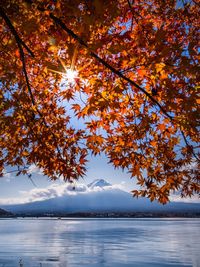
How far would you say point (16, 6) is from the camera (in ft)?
21.5

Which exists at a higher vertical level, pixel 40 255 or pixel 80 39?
pixel 80 39

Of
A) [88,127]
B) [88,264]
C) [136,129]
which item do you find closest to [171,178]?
[136,129]

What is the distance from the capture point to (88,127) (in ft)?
27.2

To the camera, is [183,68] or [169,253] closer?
[183,68]

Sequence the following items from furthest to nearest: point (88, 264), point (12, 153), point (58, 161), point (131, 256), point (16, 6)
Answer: point (131, 256) < point (88, 264) < point (12, 153) < point (58, 161) < point (16, 6)

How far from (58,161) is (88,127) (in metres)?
1.14

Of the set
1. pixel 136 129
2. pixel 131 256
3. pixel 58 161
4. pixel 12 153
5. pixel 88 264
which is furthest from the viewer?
pixel 131 256

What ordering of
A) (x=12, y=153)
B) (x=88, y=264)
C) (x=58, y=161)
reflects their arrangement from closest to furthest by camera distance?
(x=58, y=161), (x=12, y=153), (x=88, y=264)

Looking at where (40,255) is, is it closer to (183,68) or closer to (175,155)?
(175,155)

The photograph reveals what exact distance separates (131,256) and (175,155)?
115 ft


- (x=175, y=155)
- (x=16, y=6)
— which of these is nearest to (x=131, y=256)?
(x=175, y=155)

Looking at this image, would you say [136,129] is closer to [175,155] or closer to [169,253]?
[175,155]

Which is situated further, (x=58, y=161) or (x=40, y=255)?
(x=40, y=255)

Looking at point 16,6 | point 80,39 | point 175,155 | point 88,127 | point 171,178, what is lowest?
point 171,178
